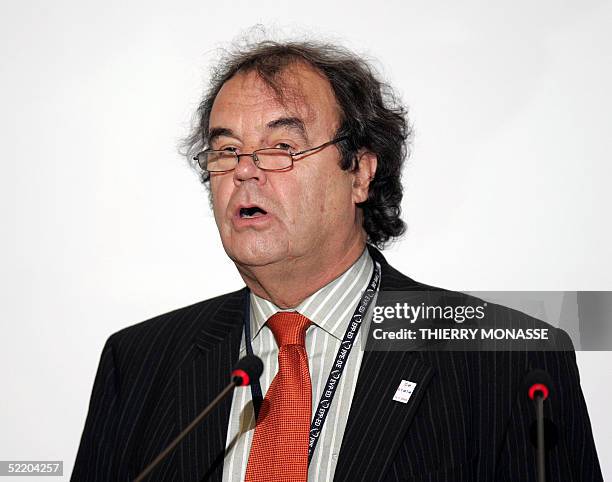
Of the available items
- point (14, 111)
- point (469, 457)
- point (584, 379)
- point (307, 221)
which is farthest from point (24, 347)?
point (584, 379)

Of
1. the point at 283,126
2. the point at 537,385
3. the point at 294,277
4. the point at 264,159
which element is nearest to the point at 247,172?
the point at 264,159

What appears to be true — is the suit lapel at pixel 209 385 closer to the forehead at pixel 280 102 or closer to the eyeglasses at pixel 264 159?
the eyeglasses at pixel 264 159

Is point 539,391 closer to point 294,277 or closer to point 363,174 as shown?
point 294,277

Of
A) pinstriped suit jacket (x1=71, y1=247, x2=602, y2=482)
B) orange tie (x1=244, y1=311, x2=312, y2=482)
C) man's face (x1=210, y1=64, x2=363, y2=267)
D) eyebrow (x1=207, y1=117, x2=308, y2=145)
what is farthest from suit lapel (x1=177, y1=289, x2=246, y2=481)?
eyebrow (x1=207, y1=117, x2=308, y2=145)

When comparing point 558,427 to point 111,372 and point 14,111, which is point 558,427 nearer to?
point 111,372

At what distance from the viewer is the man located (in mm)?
2250

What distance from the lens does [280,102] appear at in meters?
2.54

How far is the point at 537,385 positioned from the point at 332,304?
882 millimetres

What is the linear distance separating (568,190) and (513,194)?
0.18m

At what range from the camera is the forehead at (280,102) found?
2.54 m

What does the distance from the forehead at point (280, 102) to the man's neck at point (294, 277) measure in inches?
14.8

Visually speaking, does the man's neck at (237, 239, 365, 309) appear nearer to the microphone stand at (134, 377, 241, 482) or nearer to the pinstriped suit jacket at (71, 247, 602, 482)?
the pinstriped suit jacket at (71, 247, 602, 482)

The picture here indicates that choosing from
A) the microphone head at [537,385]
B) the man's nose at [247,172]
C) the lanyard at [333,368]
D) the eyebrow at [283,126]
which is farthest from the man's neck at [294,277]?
the microphone head at [537,385]

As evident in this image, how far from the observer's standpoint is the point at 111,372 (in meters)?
2.70
